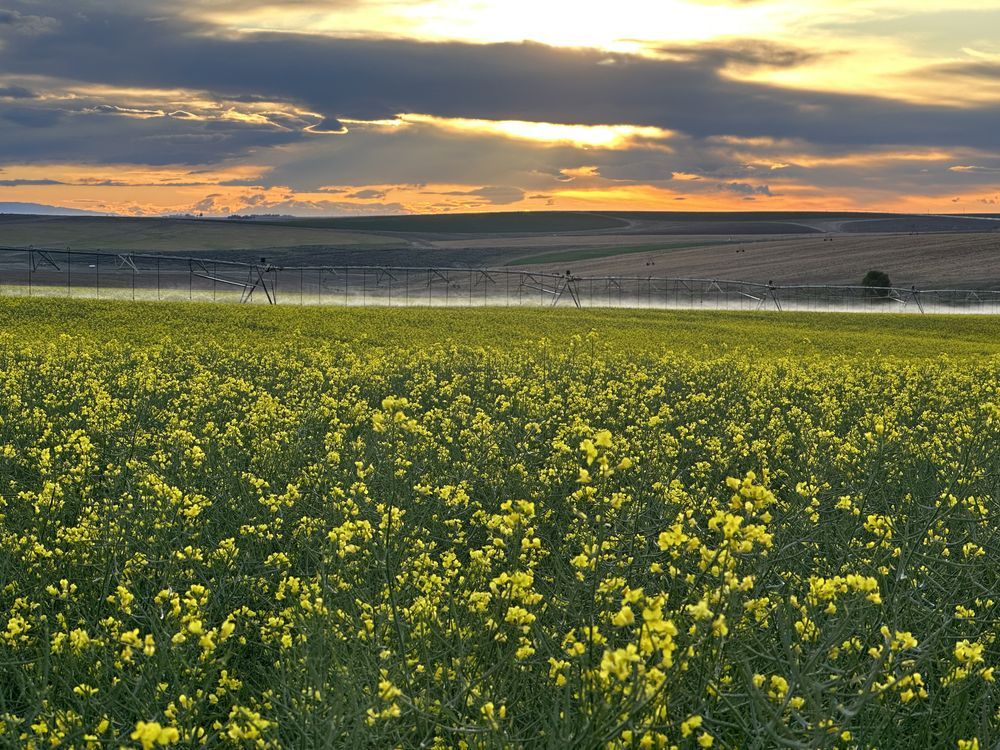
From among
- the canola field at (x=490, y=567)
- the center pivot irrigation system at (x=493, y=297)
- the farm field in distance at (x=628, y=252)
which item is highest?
the farm field in distance at (x=628, y=252)

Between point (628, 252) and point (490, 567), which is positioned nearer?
point (490, 567)

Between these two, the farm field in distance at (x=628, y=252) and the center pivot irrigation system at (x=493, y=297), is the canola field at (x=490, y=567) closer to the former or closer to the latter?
the center pivot irrigation system at (x=493, y=297)

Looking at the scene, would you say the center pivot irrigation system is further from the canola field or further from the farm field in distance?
the canola field

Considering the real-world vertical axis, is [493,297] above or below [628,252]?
A: below

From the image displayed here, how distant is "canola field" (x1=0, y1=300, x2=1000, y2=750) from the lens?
415 centimetres

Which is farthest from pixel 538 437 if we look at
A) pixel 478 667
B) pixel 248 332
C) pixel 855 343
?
pixel 855 343

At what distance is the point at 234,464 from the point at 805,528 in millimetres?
5775

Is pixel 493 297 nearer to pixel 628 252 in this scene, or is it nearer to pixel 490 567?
pixel 490 567

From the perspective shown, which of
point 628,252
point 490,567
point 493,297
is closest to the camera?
point 490,567

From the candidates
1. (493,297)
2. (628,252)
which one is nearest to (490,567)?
(493,297)

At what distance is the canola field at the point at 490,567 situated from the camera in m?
4.15

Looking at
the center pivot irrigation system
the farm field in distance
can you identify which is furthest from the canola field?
the farm field in distance

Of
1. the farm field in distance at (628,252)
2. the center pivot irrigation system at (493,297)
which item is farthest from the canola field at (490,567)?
the farm field in distance at (628,252)

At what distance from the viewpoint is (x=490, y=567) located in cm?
625
